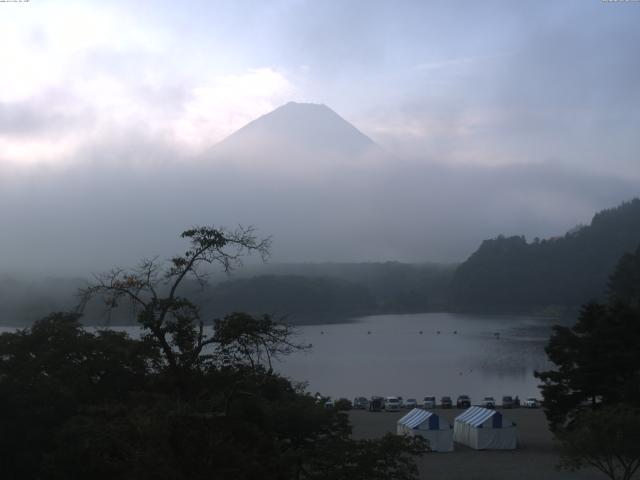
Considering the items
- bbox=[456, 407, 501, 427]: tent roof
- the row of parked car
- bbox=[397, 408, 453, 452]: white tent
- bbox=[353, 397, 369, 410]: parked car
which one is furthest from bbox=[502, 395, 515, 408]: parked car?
bbox=[397, 408, 453, 452]: white tent

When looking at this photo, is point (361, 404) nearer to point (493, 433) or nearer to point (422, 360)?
point (493, 433)

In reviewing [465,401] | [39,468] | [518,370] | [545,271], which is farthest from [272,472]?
[545,271]

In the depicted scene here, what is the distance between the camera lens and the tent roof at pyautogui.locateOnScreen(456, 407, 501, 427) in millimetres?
11453

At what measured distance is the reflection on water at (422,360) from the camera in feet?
74.4

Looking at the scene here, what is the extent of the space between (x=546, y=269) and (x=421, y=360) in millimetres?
44623

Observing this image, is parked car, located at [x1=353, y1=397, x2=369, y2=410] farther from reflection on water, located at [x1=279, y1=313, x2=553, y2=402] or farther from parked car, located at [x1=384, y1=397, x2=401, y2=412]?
reflection on water, located at [x1=279, y1=313, x2=553, y2=402]

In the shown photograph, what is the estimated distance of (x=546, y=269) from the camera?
2840 inches

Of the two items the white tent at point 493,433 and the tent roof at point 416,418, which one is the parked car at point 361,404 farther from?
the white tent at point 493,433

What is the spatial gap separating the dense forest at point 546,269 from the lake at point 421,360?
1799 centimetres

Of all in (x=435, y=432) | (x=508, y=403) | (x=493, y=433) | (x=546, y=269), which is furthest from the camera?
(x=546, y=269)

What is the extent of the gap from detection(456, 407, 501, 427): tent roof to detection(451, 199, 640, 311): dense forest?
188 ft

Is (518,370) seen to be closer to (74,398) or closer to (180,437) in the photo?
(74,398)

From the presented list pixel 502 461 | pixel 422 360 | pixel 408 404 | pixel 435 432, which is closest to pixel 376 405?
pixel 408 404

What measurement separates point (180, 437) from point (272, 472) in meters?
0.59
